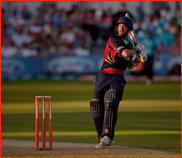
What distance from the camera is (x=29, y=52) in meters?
24.8

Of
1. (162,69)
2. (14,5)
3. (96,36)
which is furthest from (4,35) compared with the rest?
(162,69)

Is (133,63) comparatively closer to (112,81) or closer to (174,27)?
(112,81)

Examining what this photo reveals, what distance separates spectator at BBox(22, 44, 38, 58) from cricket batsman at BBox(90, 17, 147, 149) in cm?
1785

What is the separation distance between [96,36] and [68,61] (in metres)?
3.01

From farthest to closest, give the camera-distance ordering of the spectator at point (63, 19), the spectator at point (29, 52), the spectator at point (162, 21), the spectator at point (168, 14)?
the spectator at point (63, 19), the spectator at point (168, 14), the spectator at point (162, 21), the spectator at point (29, 52)

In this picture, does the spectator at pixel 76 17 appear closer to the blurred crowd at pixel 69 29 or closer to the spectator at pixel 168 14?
the blurred crowd at pixel 69 29

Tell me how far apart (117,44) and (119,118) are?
14.1 ft

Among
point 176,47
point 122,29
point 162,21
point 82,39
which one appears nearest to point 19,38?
point 82,39

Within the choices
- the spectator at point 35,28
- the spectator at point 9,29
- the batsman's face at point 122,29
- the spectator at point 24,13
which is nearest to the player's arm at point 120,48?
the batsman's face at point 122,29

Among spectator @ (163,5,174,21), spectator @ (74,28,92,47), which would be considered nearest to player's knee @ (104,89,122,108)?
spectator @ (74,28,92,47)

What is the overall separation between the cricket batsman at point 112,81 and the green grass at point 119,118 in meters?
0.65

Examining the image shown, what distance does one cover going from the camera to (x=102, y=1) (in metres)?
28.1

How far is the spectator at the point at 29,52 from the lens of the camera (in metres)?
24.6

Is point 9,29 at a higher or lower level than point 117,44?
lower
